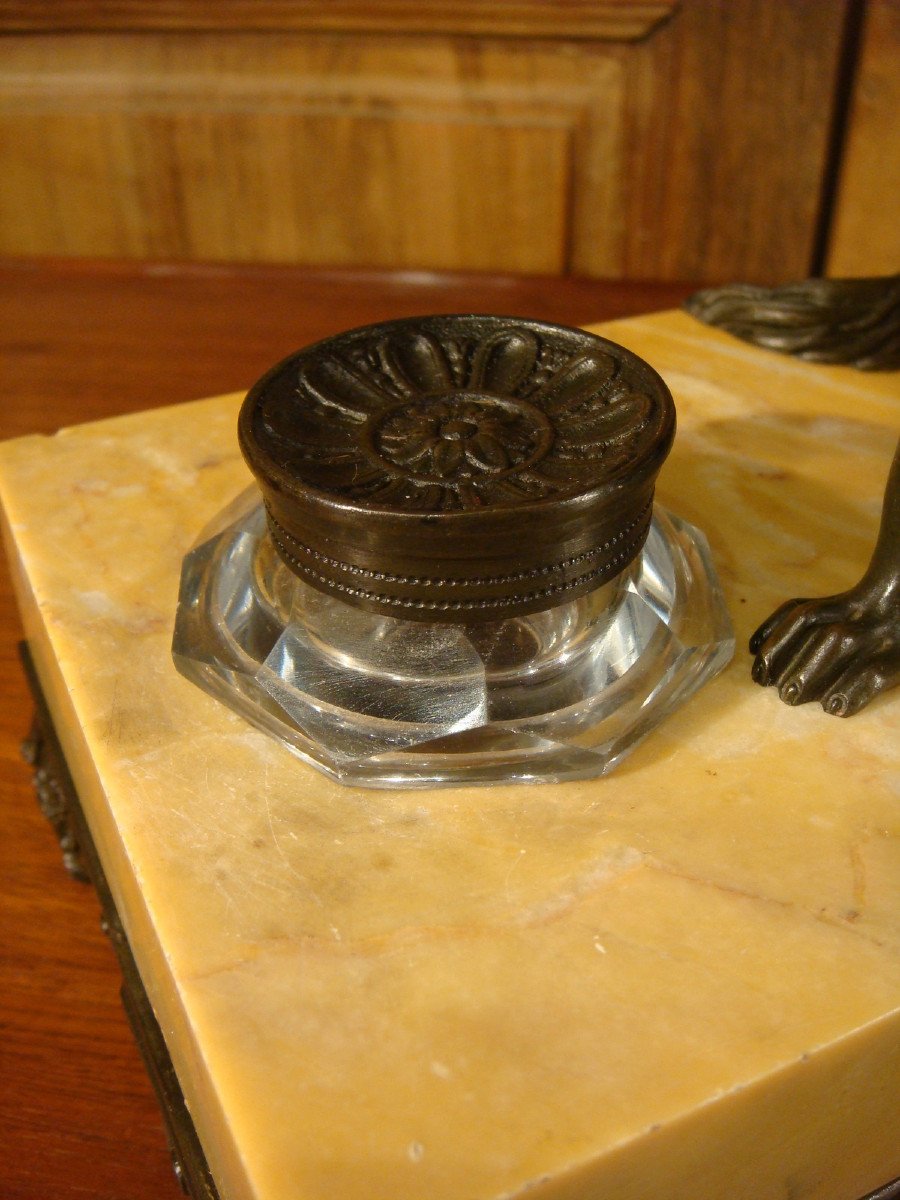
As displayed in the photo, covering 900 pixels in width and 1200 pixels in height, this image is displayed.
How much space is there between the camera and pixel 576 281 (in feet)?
5.55

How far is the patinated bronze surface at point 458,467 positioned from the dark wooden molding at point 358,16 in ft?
3.18

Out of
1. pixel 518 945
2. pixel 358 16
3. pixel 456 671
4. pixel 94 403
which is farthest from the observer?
pixel 358 16

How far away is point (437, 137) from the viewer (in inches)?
66.5

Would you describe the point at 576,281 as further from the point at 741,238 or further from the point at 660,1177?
the point at 660,1177

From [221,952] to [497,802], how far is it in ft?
0.53

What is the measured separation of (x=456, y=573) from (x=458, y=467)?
0.23ft

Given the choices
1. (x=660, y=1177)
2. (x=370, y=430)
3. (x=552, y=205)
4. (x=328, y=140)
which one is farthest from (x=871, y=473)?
(x=328, y=140)

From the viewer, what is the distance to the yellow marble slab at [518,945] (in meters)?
0.50

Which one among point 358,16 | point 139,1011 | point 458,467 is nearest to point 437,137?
point 358,16

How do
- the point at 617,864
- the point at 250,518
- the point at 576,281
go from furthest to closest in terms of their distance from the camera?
the point at 576,281, the point at 250,518, the point at 617,864

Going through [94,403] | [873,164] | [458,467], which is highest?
[458,467]

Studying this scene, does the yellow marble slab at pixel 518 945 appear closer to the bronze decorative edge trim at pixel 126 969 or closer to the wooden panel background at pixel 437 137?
the bronze decorative edge trim at pixel 126 969

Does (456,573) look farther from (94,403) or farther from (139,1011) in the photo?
(94,403)

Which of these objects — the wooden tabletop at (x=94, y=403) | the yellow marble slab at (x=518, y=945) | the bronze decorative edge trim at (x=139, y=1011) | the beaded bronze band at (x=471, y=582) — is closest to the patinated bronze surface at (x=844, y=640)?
the yellow marble slab at (x=518, y=945)
